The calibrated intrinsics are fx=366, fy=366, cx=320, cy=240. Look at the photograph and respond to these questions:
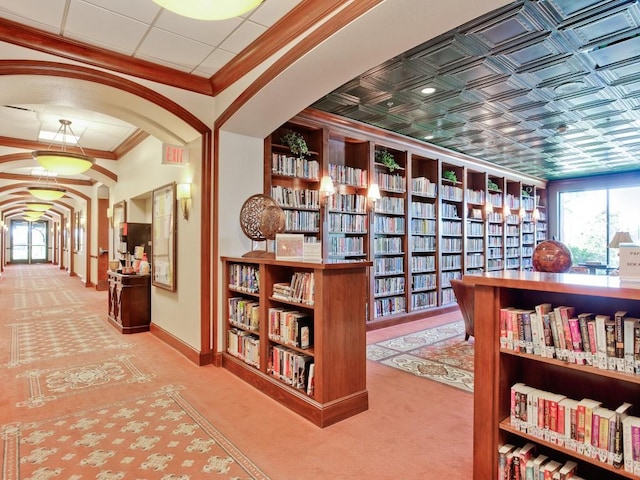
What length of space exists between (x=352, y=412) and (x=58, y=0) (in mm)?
4143

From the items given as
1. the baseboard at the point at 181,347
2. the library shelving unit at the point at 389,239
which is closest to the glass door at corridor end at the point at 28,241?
the baseboard at the point at 181,347

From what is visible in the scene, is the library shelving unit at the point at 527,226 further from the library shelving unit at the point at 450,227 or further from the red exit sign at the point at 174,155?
the red exit sign at the point at 174,155

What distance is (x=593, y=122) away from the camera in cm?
602

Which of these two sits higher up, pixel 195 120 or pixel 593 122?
pixel 593 122

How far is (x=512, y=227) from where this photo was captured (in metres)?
9.91

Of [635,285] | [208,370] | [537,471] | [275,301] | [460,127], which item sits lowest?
[208,370]

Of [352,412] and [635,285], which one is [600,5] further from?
[352,412]

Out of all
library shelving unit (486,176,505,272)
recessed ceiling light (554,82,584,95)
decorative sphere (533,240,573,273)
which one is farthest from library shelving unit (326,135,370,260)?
library shelving unit (486,176,505,272)

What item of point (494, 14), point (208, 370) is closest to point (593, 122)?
point (494, 14)

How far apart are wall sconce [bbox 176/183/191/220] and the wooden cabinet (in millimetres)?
2027

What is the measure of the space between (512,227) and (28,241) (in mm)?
29806

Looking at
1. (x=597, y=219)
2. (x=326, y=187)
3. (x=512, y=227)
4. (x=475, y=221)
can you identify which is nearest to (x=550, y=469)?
(x=326, y=187)

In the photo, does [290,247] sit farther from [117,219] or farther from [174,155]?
[117,219]

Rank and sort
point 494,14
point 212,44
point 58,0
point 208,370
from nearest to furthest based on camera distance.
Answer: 1. point 58,0
2. point 494,14
3. point 212,44
4. point 208,370
